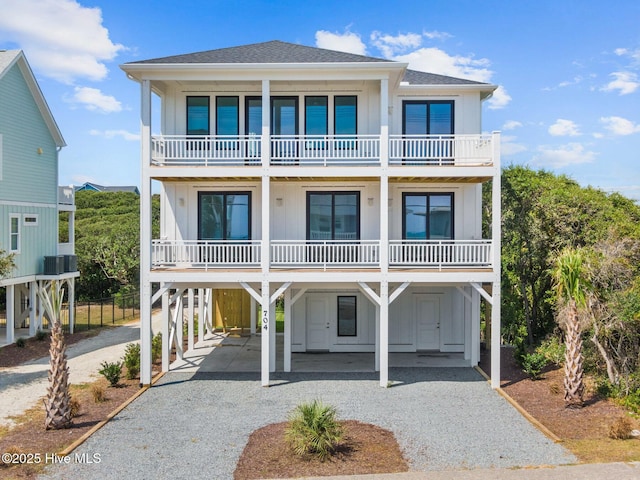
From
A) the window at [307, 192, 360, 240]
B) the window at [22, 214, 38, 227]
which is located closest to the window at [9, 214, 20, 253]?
the window at [22, 214, 38, 227]

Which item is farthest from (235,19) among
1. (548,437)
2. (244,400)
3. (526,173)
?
(548,437)

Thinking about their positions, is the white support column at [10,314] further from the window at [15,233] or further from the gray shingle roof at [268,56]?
the gray shingle roof at [268,56]

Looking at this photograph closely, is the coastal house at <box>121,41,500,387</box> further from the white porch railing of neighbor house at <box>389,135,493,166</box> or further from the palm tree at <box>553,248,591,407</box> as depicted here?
the palm tree at <box>553,248,591,407</box>

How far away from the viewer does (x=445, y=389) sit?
45.9 feet

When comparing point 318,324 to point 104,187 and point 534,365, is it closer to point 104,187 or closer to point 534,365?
point 534,365

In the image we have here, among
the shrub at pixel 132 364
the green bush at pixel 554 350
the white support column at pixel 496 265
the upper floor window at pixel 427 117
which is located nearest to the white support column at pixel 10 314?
the shrub at pixel 132 364

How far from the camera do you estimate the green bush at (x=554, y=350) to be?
51.8 ft

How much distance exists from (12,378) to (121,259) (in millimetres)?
17865

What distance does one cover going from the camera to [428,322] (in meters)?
18.1

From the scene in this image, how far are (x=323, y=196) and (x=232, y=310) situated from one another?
9405 mm

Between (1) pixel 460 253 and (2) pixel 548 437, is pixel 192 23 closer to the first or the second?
(1) pixel 460 253

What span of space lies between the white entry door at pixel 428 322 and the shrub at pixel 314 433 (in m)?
8.82

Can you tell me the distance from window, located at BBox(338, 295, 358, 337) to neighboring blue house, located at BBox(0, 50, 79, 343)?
12921 millimetres

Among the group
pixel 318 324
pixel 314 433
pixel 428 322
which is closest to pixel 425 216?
pixel 428 322
